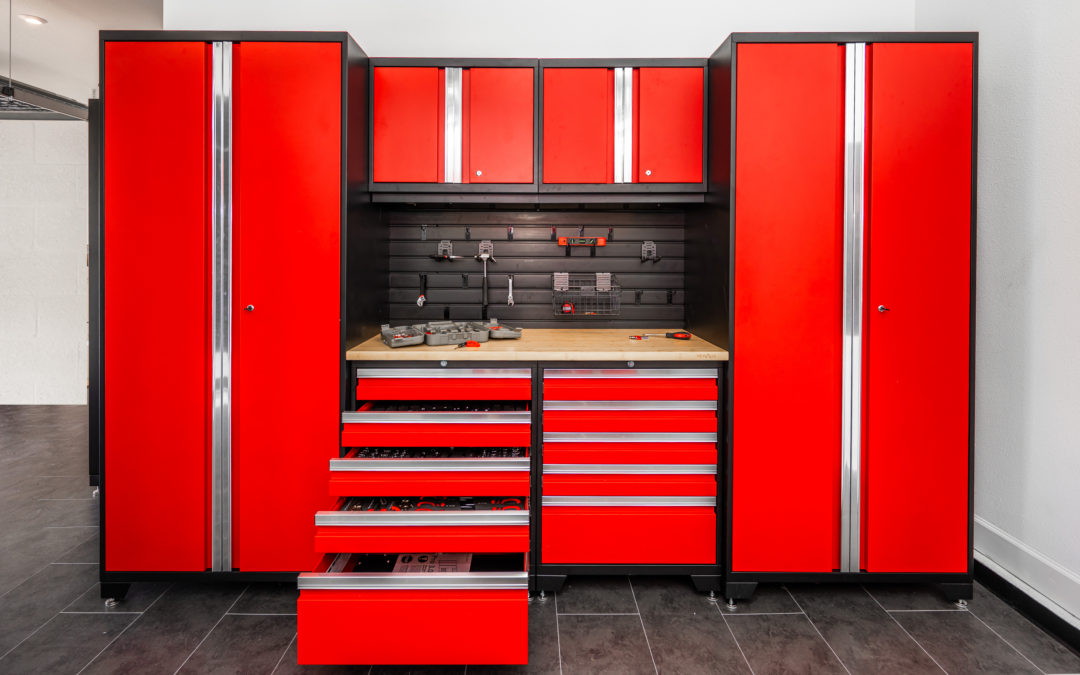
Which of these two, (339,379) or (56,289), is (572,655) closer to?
(339,379)

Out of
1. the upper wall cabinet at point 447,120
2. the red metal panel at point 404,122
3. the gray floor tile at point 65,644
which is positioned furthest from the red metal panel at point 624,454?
the gray floor tile at point 65,644

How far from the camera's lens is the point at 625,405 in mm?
2254

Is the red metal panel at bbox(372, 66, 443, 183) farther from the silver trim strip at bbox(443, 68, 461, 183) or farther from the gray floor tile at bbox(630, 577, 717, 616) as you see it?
the gray floor tile at bbox(630, 577, 717, 616)

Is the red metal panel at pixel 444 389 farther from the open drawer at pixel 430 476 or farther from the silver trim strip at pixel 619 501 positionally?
the silver trim strip at pixel 619 501

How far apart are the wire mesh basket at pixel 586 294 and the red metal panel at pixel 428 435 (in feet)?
3.57

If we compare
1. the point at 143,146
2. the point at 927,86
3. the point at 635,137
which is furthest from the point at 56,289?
the point at 927,86

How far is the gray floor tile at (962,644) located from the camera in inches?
72.4

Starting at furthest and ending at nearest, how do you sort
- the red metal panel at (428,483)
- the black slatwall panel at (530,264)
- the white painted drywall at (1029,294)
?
the black slatwall panel at (530,264)
the white painted drywall at (1029,294)
the red metal panel at (428,483)

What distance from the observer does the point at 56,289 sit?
540 centimetres

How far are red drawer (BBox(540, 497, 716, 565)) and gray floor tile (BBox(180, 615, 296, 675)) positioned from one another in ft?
3.51

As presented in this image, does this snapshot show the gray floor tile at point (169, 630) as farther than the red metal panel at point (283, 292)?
No

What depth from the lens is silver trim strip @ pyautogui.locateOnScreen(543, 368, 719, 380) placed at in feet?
7.33

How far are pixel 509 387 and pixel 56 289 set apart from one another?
592 cm

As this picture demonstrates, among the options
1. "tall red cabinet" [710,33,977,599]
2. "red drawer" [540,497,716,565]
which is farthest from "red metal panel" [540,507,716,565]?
"tall red cabinet" [710,33,977,599]
